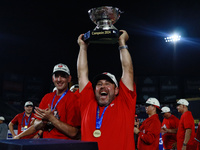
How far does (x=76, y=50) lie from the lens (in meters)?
18.6

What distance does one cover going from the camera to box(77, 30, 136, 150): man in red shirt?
223 cm

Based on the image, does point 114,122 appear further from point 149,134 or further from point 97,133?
point 149,134

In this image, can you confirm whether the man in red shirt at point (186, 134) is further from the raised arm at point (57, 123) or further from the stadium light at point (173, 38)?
the stadium light at point (173, 38)

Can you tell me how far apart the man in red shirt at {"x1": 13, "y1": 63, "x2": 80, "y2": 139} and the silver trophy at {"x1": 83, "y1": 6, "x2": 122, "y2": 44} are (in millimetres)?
640

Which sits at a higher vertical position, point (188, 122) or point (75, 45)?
point (75, 45)

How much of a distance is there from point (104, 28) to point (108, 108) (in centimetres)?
100

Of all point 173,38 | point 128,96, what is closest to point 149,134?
point 128,96

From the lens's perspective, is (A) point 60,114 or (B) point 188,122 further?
(B) point 188,122

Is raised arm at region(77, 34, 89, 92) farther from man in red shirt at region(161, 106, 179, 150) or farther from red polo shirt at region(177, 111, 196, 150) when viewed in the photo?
man in red shirt at region(161, 106, 179, 150)

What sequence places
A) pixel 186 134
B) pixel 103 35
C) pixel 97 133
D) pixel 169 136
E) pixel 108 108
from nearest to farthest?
pixel 97 133, pixel 108 108, pixel 103 35, pixel 186 134, pixel 169 136

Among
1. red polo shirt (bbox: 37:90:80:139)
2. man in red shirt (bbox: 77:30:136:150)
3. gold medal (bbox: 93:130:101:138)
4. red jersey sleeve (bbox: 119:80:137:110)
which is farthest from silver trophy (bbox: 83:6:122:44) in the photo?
gold medal (bbox: 93:130:101:138)

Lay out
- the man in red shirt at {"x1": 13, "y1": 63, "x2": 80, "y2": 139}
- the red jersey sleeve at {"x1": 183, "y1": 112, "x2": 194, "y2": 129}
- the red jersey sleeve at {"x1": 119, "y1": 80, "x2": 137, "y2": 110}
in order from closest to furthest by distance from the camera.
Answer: the red jersey sleeve at {"x1": 119, "y1": 80, "x2": 137, "y2": 110}, the man in red shirt at {"x1": 13, "y1": 63, "x2": 80, "y2": 139}, the red jersey sleeve at {"x1": 183, "y1": 112, "x2": 194, "y2": 129}

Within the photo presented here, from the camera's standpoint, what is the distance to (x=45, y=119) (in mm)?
2492

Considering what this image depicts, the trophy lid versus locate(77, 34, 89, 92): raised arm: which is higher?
the trophy lid
